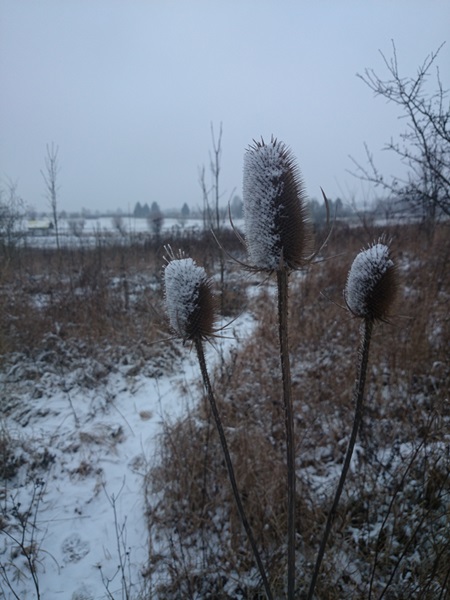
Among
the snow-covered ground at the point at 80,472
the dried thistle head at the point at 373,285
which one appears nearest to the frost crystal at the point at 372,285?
the dried thistle head at the point at 373,285

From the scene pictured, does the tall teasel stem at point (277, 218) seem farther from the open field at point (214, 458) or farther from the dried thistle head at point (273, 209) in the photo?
the open field at point (214, 458)

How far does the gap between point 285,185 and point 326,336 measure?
15.8 feet

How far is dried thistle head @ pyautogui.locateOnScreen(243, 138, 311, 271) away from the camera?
1.11m

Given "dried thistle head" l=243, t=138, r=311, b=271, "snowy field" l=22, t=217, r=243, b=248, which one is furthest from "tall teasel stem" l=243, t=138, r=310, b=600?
"snowy field" l=22, t=217, r=243, b=248

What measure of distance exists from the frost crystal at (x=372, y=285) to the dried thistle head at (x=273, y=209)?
26 centimetres

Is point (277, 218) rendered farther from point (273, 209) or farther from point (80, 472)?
point (80, 472)

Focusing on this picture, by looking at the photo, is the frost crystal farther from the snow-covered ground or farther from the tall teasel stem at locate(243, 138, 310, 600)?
the snow-covered ground

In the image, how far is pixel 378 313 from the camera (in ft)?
4.14

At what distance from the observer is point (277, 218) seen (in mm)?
1100

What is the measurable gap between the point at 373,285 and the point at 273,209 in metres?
0.48

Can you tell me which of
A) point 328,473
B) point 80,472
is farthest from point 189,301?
point 80,472

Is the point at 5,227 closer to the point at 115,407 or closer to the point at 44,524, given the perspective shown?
the point at 115,407

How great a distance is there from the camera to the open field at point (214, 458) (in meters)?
2.21

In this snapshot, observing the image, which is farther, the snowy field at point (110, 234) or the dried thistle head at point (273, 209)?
the snowy field at point (110, 234)
